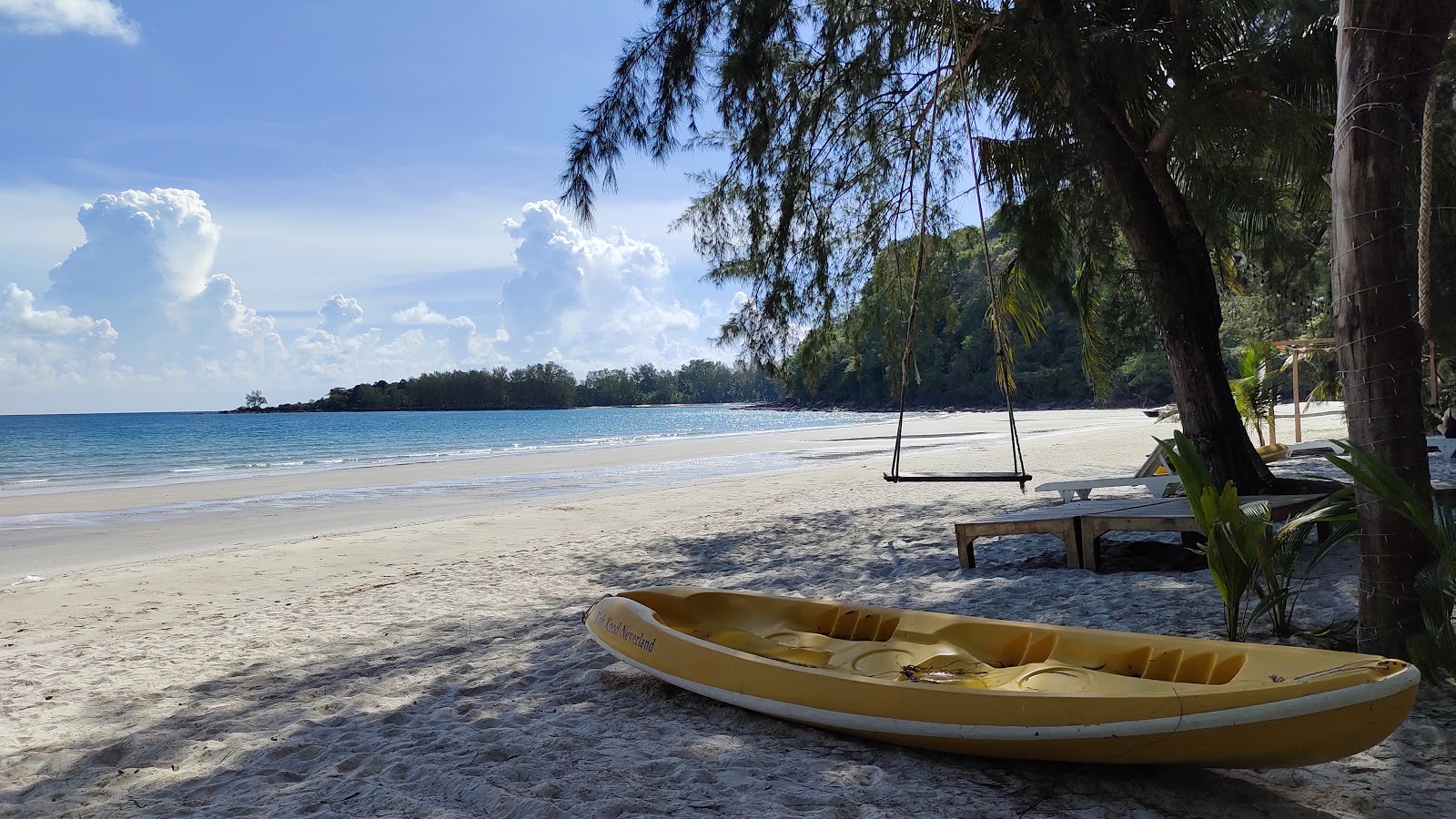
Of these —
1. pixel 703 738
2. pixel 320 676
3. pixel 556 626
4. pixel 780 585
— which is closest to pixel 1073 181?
pixel 780 585

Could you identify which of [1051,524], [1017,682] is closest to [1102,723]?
[1017,682]

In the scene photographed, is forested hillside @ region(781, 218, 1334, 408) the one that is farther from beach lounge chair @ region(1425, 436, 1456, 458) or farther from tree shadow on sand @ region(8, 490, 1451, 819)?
tree shadow on sand @ region(8, 490, 1451, 819)

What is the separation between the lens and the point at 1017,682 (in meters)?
2.97

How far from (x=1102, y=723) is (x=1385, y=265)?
1.86 meters

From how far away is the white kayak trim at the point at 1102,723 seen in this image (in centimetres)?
220

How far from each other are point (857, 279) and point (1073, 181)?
257cm

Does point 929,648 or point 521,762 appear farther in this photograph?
point 929,648

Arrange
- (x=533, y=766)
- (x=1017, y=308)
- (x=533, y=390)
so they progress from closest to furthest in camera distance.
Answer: (x=533, y=766), (x=1017, y=308), (x=533, y=390)

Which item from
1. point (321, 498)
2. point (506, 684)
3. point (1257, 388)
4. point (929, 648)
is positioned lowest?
point (321, 498)

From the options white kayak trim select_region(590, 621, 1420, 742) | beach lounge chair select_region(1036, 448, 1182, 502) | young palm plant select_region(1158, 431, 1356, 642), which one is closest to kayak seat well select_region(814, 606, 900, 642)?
white kayak trim select_region(590, 621, 1420, 742)

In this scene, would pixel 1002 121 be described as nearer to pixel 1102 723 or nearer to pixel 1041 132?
pixel 1041 132

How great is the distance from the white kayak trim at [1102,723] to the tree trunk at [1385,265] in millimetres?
961

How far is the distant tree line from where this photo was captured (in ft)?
333

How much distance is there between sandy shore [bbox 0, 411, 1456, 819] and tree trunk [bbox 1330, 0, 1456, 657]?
499mm
